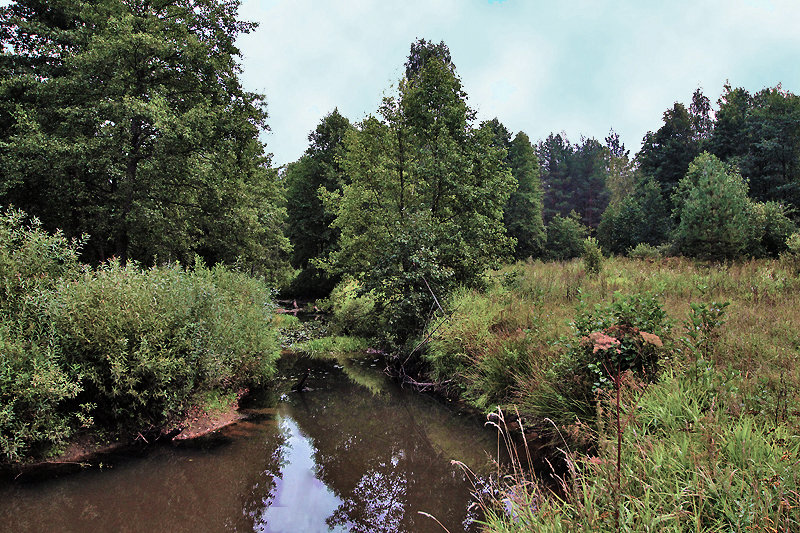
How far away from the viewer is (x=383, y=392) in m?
9.70

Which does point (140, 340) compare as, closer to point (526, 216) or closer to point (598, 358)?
point (598, 358)

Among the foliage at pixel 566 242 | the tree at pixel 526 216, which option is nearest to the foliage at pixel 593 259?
the tree at pixel 526 216

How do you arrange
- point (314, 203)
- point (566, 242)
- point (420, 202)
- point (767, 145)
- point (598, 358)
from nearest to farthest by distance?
point (598, 358), point (420, 202), point (314, 203), point (767, 145), point (566, 242)

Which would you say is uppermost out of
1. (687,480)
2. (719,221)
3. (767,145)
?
(767,145)

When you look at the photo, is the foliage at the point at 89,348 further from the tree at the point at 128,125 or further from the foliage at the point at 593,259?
the foliage at the point at 593,259

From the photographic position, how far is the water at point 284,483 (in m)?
4.45

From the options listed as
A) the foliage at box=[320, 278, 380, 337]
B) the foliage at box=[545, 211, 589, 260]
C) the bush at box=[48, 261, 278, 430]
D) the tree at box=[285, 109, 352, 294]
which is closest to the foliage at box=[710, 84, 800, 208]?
the foliage at box=[545, 211, 589, 260]

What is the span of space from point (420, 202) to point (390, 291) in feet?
11.9

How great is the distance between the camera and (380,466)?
583cm

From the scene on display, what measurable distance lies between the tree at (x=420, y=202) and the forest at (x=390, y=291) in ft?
0.32

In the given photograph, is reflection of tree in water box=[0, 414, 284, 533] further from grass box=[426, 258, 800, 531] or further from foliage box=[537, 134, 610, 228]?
foliage box=[537, 134, 610, 228]

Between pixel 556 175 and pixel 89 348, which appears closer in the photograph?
pixel 89 348

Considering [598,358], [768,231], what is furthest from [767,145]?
[598,358]

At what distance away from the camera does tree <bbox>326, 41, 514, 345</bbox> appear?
39.4 feet
